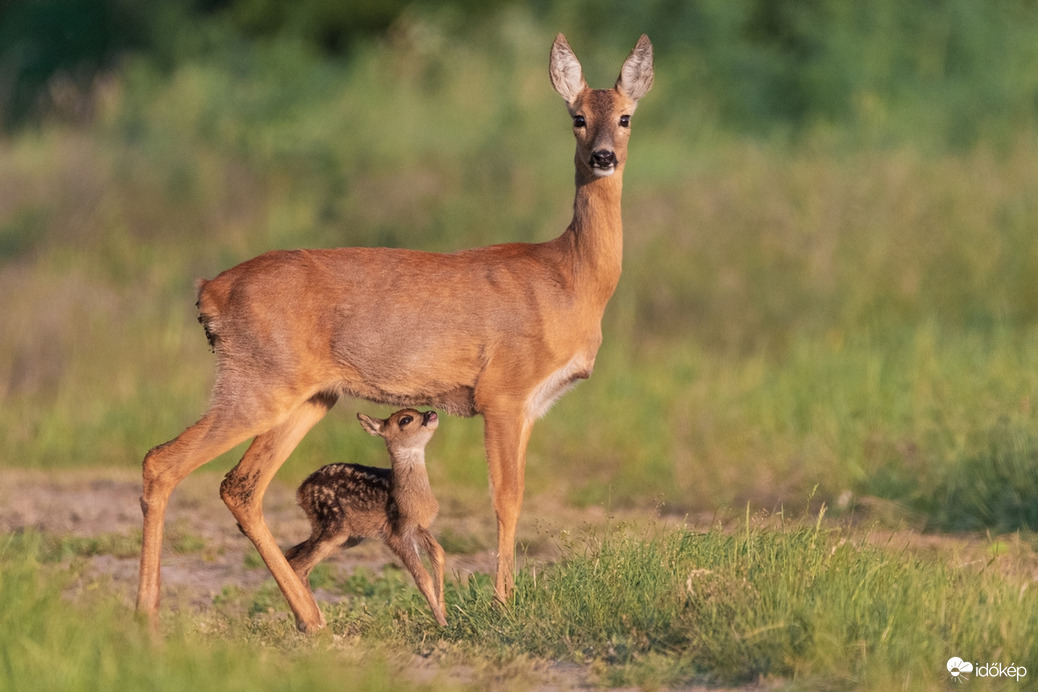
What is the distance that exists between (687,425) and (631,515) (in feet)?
4.98

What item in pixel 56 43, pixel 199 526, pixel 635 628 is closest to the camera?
pixel 635 628

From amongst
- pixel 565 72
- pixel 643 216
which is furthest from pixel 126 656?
pixel 643 216

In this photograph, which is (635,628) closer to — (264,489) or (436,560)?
(436,560)

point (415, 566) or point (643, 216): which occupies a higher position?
point (643, 216)

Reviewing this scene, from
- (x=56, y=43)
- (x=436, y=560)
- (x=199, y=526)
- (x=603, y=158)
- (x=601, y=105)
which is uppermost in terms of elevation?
(x=56, y=43)

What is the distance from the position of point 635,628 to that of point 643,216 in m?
9.16

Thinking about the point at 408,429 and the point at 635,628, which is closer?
the point at 635,628

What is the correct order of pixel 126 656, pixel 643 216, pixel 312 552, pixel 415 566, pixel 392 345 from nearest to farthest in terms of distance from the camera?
pixel 126 656
pixel 415 566
pixel 392 345
pixel 312 552
pixel 643 216

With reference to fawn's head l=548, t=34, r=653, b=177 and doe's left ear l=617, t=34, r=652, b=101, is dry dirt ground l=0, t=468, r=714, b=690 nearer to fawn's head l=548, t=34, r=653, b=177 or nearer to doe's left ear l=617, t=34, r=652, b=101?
fawn's head l=548, t=34, r=653, b=177

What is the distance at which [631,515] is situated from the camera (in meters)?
9.83

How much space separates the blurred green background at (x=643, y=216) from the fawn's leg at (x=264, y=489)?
1.95 m

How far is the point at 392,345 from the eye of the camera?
694cm

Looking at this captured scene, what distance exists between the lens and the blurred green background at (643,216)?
424 inches

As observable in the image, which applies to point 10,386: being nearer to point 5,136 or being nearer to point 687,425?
point 687,425
